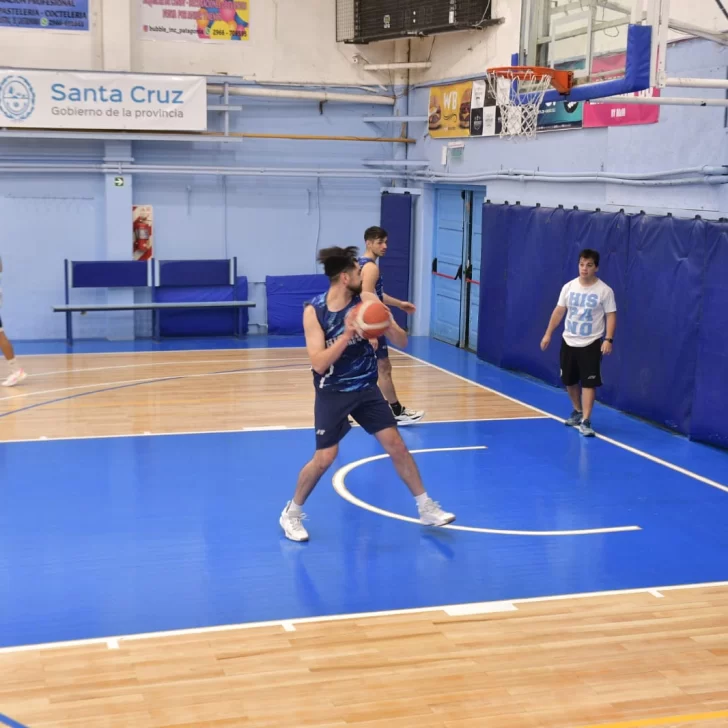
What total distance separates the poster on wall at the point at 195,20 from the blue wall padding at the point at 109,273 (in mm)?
3291

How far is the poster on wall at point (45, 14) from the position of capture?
1434 centimetres

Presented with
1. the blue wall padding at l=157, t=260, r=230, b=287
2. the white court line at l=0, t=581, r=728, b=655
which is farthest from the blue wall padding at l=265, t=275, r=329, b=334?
the white court line at l=0, t=581, r=728, b=655

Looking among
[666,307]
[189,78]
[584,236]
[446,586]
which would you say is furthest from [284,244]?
[446,586]

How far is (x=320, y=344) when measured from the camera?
629 cm

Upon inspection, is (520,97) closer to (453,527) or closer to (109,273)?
(453,527)

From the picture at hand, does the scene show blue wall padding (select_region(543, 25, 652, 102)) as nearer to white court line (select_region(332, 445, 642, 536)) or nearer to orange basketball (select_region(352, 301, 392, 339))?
orange basketball (select_region(352, 301, 392, 339))

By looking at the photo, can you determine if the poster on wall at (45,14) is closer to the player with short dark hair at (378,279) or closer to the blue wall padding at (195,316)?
the blue wall padding at (195,316)

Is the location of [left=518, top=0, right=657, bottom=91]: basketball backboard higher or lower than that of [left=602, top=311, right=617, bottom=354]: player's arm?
higher

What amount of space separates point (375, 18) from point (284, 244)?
365cm

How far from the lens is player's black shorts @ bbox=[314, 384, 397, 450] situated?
21.3ft

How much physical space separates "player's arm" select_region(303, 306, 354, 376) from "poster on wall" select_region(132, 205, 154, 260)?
961 cm

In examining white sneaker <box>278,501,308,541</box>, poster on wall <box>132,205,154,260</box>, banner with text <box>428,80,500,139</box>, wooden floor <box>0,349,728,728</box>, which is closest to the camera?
wooden floor <box>0,349,728,728</box>

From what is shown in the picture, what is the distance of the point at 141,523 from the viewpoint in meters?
7.06

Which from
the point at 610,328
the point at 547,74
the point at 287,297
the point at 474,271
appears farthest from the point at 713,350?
the point at 287,297
